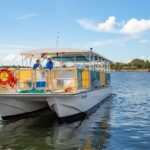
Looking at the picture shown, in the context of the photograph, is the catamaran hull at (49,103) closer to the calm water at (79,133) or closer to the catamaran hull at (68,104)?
the catamaran hull at (68,104)

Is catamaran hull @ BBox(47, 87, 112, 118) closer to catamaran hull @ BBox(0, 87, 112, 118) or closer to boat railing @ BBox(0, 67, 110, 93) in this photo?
catamaran hull @ BBox(0, 87, 112, 118)

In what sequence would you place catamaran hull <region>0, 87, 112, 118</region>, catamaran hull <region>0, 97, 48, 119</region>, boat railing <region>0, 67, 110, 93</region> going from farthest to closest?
1. catamaran hull <region>0, 97, 48, 119</region>
2. boat railing <region>0, 67, 110, 93</region>
3. catamaran hull <region>0, 87, 112, 118</region>

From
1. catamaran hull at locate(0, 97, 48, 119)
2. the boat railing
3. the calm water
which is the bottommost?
the calm water

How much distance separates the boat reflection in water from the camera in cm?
1182

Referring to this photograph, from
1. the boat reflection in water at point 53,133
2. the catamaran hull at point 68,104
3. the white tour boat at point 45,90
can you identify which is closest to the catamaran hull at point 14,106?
the white tour boat at point 45,90

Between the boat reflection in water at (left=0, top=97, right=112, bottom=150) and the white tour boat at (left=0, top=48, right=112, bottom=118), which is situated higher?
the white tour boat at (left=0, top=48, right=112, bottom=118)

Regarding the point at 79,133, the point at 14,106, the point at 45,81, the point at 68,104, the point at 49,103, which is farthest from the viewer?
the point at 14,106

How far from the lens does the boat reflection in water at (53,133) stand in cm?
1182

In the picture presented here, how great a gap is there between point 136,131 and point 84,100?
11.7 ft

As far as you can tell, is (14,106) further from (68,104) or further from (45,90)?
(68,104)

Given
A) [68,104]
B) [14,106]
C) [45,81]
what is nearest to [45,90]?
[45,81]

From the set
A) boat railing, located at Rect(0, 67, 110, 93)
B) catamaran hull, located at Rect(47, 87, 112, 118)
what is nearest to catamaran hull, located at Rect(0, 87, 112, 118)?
catamaran hull, located at Rect(47, 87, 112, 118)

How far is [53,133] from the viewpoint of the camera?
13.6 metres

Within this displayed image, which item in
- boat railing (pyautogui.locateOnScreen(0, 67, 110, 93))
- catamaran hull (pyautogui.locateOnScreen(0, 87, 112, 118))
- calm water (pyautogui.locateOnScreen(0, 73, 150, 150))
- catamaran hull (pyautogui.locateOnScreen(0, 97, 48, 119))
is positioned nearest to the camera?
calm water (pyautogui.locateOnScreen(0, 73, 150, 150))
